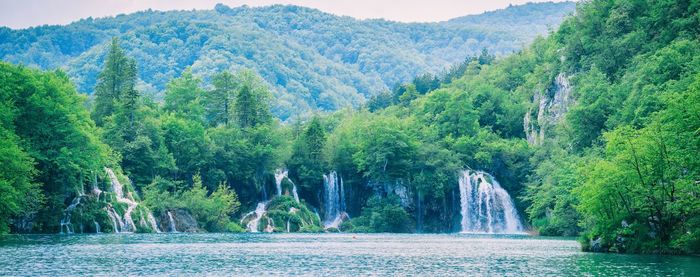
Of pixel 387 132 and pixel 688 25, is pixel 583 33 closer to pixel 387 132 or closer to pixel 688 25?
pixel 688 25

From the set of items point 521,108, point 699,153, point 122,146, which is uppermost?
point 521,108

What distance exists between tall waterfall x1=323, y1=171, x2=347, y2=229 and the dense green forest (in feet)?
0.88

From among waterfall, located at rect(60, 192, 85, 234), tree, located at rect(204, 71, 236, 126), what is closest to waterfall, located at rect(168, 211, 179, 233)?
waterfall, located at rect(60, 192, 85, 234)

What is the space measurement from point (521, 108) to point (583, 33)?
1937 centimetres

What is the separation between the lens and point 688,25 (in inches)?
3125

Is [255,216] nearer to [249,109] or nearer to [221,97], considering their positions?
[249,109]

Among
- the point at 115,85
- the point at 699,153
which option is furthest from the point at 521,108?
the point at 699,153

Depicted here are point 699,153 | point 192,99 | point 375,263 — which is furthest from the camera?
point 192,99

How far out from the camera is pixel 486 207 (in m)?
94.6

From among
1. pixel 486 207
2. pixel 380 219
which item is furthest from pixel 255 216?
pixel 486 207

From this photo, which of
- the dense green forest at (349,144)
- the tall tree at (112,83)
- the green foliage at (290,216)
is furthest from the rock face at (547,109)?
the tall tree at (112,83)

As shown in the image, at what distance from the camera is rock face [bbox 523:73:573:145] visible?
310 feet

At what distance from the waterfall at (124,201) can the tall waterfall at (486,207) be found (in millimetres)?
39471

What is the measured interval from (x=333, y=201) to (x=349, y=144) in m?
7.56
